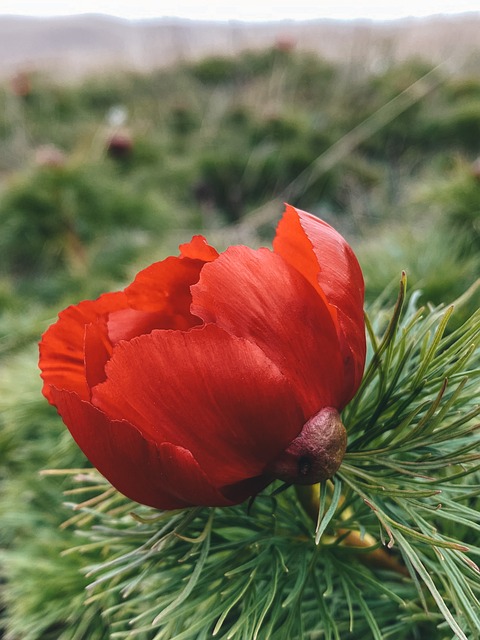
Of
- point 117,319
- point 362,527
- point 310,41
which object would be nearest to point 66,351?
point 117,319

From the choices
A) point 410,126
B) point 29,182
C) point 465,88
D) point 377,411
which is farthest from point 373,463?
point 465,88

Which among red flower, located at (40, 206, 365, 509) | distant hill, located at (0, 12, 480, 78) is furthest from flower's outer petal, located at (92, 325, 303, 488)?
distant hill, located at (0, 12, 480, 78)

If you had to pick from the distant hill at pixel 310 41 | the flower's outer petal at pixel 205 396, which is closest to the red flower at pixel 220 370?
the flower's outer petal at pixel 205 396

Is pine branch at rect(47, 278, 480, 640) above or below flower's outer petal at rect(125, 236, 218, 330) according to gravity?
below

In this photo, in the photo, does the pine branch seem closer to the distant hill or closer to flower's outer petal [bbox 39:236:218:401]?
flower's outer petal [bbox 39:236:218:401]

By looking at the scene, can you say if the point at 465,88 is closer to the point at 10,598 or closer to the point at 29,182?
the point at 29,182

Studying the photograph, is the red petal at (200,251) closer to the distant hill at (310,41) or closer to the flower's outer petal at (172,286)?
the flower's outer petal at (172,286)
